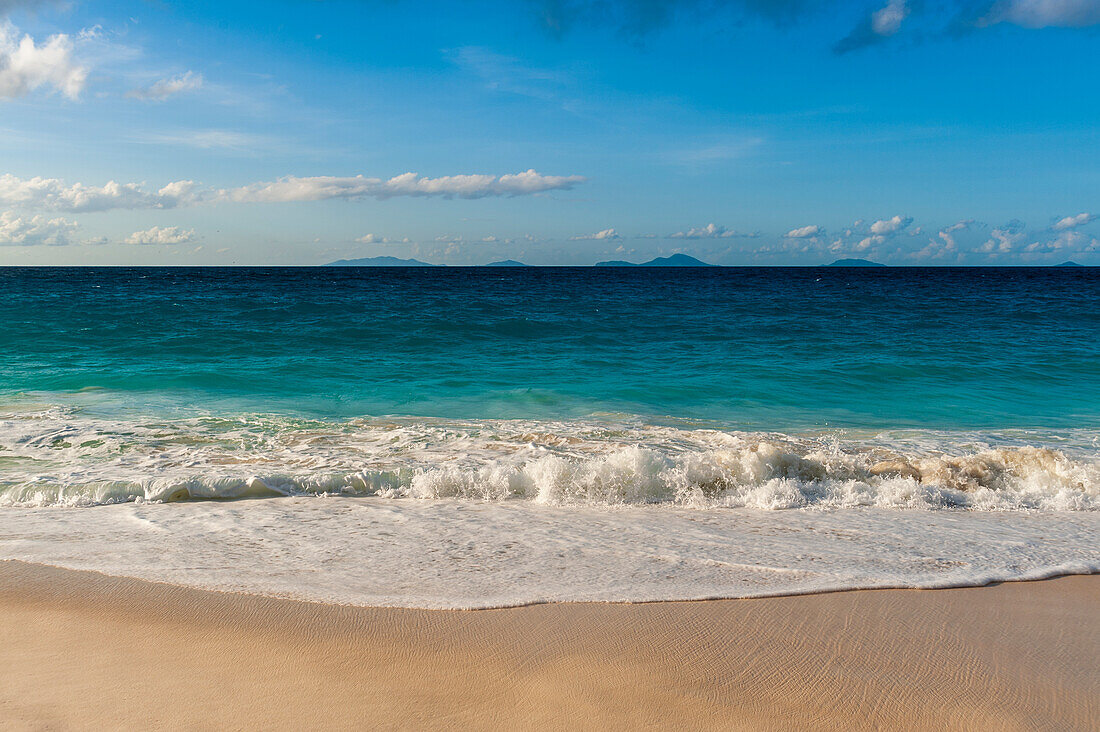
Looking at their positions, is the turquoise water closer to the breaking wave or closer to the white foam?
the breaking wave

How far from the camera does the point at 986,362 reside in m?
16.2

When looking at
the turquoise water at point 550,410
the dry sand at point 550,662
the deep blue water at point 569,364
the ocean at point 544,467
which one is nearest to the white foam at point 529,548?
the ocean at point 544,467

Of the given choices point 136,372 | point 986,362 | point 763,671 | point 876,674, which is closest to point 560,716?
point 763,671

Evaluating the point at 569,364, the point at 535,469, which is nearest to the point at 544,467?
the point at 535,469

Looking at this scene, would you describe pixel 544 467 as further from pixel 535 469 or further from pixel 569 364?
pixel 569 364

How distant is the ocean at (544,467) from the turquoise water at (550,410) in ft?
0.17

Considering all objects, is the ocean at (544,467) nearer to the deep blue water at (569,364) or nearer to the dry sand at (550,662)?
the deep blue water at (569,364)

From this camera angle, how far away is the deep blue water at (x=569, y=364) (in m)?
11.1

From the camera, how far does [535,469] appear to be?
656cm

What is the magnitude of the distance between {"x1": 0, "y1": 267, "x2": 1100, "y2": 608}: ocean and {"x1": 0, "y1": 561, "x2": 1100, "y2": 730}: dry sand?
0.92ft

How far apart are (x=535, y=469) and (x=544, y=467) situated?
0.36 feet

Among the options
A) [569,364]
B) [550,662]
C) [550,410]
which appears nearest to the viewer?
[550,662]

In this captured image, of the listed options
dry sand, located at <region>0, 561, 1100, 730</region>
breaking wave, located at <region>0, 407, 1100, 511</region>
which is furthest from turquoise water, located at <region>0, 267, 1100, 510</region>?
dry sand, located at <region>0, 561, 1100, 730</region>

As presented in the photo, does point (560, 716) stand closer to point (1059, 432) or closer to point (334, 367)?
point (1059, 432)
